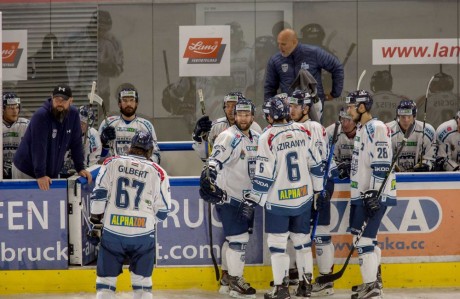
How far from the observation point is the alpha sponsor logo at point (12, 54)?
1230cm

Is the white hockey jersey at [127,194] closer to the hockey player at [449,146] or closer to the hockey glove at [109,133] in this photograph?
the hockey glove at [109,133]

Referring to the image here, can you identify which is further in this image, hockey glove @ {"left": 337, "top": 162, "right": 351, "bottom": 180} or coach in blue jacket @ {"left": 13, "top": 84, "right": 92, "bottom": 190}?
hockey glove @ {"left": 337, "top": 162, "right": 351, "bottom": 180}

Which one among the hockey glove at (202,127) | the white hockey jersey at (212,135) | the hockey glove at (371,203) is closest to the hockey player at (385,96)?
the white hockey jersey at (212,135)

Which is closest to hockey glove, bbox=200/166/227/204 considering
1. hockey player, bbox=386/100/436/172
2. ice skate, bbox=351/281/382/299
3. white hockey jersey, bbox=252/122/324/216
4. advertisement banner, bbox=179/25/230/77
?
white hockey jersey, bbox=252/122/324/216

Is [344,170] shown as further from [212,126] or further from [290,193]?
[212,126]

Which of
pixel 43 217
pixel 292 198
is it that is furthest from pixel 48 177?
pixel 292 198

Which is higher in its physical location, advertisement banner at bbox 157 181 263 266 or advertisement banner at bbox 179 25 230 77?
advertisement banner at bbox 179 25 230 77

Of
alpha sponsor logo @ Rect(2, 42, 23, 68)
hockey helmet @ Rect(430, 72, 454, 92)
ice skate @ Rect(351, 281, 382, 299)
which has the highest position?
alpha sponsor logo @ Rect(2, 42, 23, 68)

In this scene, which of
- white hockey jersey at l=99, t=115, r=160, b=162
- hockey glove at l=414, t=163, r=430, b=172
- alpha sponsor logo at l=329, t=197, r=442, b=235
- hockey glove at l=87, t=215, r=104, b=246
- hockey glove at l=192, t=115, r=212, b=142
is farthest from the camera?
white hockey jersey at l=99, t=115, r=160, b=162

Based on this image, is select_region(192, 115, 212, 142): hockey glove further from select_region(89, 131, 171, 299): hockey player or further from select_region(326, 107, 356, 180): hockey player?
select_region(89, 131, 171, 299): hockey player

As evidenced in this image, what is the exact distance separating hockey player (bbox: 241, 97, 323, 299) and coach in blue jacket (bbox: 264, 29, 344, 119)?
1.81m

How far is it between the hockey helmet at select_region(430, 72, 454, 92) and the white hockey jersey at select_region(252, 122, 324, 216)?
17.6ft

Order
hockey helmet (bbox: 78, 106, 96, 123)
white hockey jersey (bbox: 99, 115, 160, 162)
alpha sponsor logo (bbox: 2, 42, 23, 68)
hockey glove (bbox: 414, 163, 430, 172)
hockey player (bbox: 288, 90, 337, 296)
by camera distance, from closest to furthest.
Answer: hockey player (bbox: 288, 90, 337, 296), hockey glove (bbox: 414, 163, 430, 172), white hockey jersey (bbox: 99, 115, 160, 162), hockey helmet (bbox: 78, 106, 96, 123), alpha sponsor logo (bbox: 2, 42, 23, 68)

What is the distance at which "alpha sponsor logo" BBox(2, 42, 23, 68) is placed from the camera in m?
12.3
